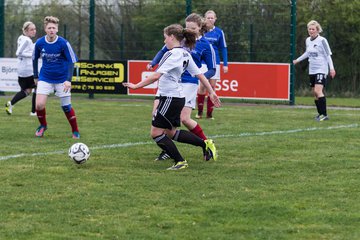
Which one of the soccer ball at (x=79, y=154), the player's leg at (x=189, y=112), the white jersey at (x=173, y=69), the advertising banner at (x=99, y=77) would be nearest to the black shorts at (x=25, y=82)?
the advertising banner at (x=99, y=77)

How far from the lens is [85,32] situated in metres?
24.3

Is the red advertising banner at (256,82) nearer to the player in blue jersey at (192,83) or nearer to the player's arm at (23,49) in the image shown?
the player's arm at (23,49)

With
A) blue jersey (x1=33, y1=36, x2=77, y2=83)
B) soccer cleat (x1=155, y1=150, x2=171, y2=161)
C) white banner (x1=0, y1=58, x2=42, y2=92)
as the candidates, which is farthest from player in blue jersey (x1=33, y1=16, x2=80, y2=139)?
white banner (x1=0, y1=58, x2=42, y2=92)

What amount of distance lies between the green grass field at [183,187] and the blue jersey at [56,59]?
0.93 m

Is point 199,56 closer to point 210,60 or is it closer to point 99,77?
point 210,60

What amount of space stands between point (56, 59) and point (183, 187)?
460 cm

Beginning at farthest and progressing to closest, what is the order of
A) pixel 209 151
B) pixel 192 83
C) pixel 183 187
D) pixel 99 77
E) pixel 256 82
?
pixel 99 77
pixel 256 82
pixel 192 83
pixel 209 151
pixel 183 187

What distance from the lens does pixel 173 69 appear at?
9.02 meters

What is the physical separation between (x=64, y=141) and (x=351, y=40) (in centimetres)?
1561

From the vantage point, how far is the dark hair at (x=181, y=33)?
8.95 meters

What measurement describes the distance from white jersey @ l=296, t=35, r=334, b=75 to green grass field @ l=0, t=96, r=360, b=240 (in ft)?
8.23

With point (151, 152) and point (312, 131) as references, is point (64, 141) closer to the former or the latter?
point (151, 152)

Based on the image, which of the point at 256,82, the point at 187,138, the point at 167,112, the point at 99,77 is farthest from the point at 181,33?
the point at 99,77

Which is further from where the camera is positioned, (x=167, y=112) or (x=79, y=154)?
(x=79, y=154)
